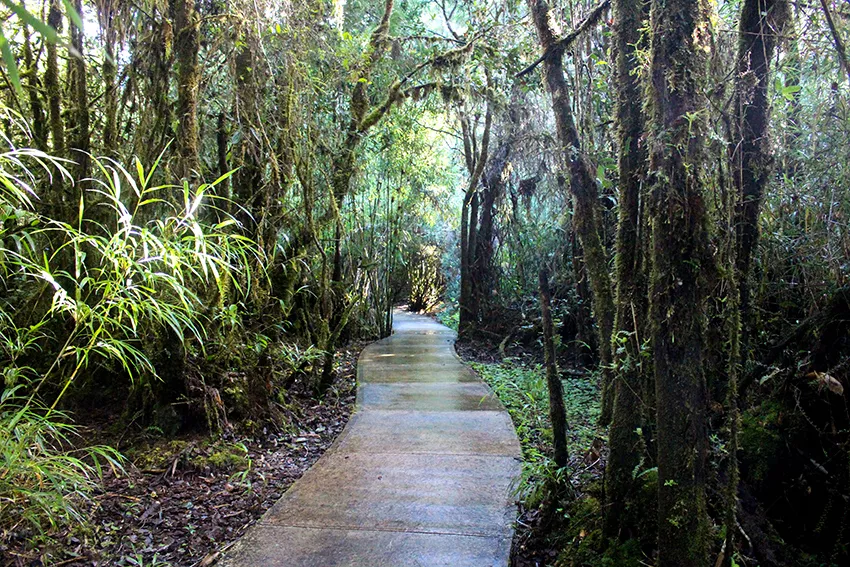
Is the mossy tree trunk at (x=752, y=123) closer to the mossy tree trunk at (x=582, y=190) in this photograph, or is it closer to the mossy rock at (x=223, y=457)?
the mossy tree trunk at (x=582, y=190)

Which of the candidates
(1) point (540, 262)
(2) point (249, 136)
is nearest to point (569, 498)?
(1) point (540, 262)

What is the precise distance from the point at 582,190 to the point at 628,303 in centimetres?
94

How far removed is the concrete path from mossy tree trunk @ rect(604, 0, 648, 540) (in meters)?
0.65

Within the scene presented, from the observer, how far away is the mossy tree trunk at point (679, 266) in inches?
67.7

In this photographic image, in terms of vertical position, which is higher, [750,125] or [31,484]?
[750,125]

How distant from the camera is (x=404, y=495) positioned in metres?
3.25

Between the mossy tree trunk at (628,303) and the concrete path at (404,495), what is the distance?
650 millimetres

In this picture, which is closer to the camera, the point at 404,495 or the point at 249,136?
the point at 404,495

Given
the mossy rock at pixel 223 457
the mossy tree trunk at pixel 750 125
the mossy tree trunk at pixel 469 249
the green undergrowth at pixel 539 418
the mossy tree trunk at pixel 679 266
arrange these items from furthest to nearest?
1. the mossy tree trunk at pixel 469 249
2. the mossy rock at pixel 223 457
3. the green undergrowth at pixel 539 418
4. the mossy tree trunk at pixel 750 125
5. the mossy tree trunk at pixel 679 266

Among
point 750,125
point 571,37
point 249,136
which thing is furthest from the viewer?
point 249,136

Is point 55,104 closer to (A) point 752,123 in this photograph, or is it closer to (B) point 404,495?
(B) point 404,495

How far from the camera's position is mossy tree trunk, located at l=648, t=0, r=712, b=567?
5.64ft

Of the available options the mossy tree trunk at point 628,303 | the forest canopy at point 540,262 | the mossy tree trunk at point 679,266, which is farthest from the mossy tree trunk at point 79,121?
the mossy tree trunk at point 679,266

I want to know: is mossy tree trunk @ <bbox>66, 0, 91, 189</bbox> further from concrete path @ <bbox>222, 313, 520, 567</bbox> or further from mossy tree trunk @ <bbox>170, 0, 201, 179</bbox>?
concrete path @ <bbox>222, 313, 520, 567</bbox>
